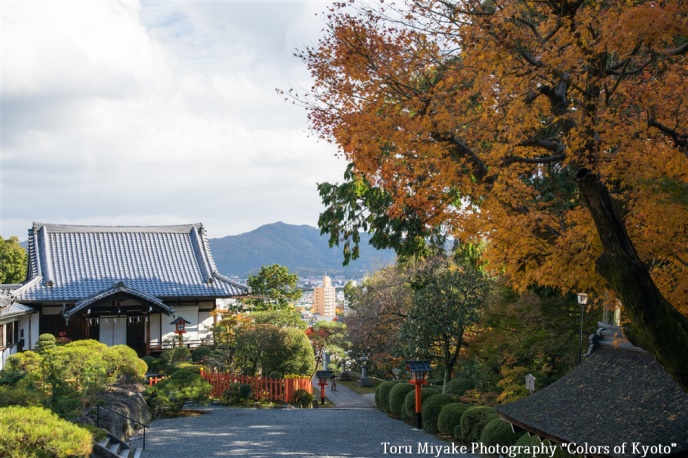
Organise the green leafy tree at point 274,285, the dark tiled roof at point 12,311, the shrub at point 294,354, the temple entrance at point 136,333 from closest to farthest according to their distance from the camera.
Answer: the dark tiled roof at point 12,311
the shrub at point 294,354
the temple entrance at point 136,333
the green leafy tree at point 274,285

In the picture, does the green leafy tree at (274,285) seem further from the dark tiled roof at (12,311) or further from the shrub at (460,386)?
the shrub at (460,386)

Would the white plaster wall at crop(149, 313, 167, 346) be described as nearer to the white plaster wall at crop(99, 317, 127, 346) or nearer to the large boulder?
the white plaster wall at crop(99, 317, 127, 346)

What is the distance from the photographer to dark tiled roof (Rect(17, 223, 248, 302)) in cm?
2762

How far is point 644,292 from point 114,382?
14.5m

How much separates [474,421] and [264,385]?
862cm

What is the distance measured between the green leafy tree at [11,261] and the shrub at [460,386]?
25.5 meters

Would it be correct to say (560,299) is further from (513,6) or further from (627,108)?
(513,6)

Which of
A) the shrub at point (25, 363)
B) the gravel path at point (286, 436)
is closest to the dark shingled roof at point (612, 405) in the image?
the gravel path at point (286, 436)

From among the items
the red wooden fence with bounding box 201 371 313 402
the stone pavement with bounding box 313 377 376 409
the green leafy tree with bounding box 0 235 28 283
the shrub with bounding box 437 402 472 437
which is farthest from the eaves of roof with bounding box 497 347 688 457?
the green leafy tree with bounding box 0 235 28 283

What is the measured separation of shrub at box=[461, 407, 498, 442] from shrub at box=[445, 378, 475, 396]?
338 cm

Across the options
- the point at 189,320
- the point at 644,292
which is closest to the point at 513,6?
the point at 644,292

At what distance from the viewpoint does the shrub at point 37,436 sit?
8.85 m

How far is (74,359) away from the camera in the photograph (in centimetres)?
1426

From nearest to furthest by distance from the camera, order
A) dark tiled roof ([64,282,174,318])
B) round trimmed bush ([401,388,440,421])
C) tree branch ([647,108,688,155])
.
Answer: tree branch ([647,108,688,155]), round trimmed bush ([401,388,440,421]), dark tiled roof ([64,282,174,318])
